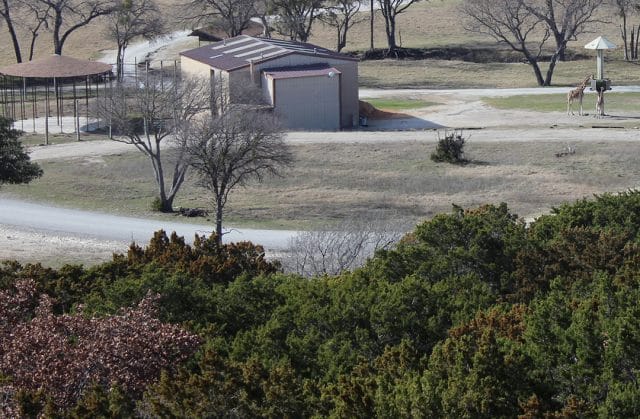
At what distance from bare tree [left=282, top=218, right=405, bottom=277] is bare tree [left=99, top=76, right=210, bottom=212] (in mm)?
8962

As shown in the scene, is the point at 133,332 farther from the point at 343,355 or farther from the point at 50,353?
the point at 343,355

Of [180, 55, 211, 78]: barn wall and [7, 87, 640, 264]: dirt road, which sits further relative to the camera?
[180, 55, 211, 78]: barn wall

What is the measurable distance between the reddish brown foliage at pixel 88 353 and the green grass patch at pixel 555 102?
4087cm

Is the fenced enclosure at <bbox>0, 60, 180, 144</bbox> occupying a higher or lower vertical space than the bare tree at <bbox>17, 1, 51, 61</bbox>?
lower

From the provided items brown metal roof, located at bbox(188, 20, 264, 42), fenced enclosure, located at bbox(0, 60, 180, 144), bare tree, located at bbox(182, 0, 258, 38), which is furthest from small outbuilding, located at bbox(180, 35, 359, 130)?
brown metal roof, located at bbox(188, 20, 264, 42)

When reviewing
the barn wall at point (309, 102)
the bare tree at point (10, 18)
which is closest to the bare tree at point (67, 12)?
the bare tree at point (10, 18)

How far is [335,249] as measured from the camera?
80.5 ft

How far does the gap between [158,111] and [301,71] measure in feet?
42.6

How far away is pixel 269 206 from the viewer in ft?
116

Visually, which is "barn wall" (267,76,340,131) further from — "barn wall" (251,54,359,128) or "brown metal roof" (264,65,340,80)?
"barn wall" (251,54,359,128)

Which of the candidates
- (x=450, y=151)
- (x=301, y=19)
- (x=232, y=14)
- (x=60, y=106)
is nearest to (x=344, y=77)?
(x=450, y=151)

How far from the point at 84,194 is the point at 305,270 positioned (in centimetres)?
1545

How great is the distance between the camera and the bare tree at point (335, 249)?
23.7 metres

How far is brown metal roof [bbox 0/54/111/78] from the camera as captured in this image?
167 feet
